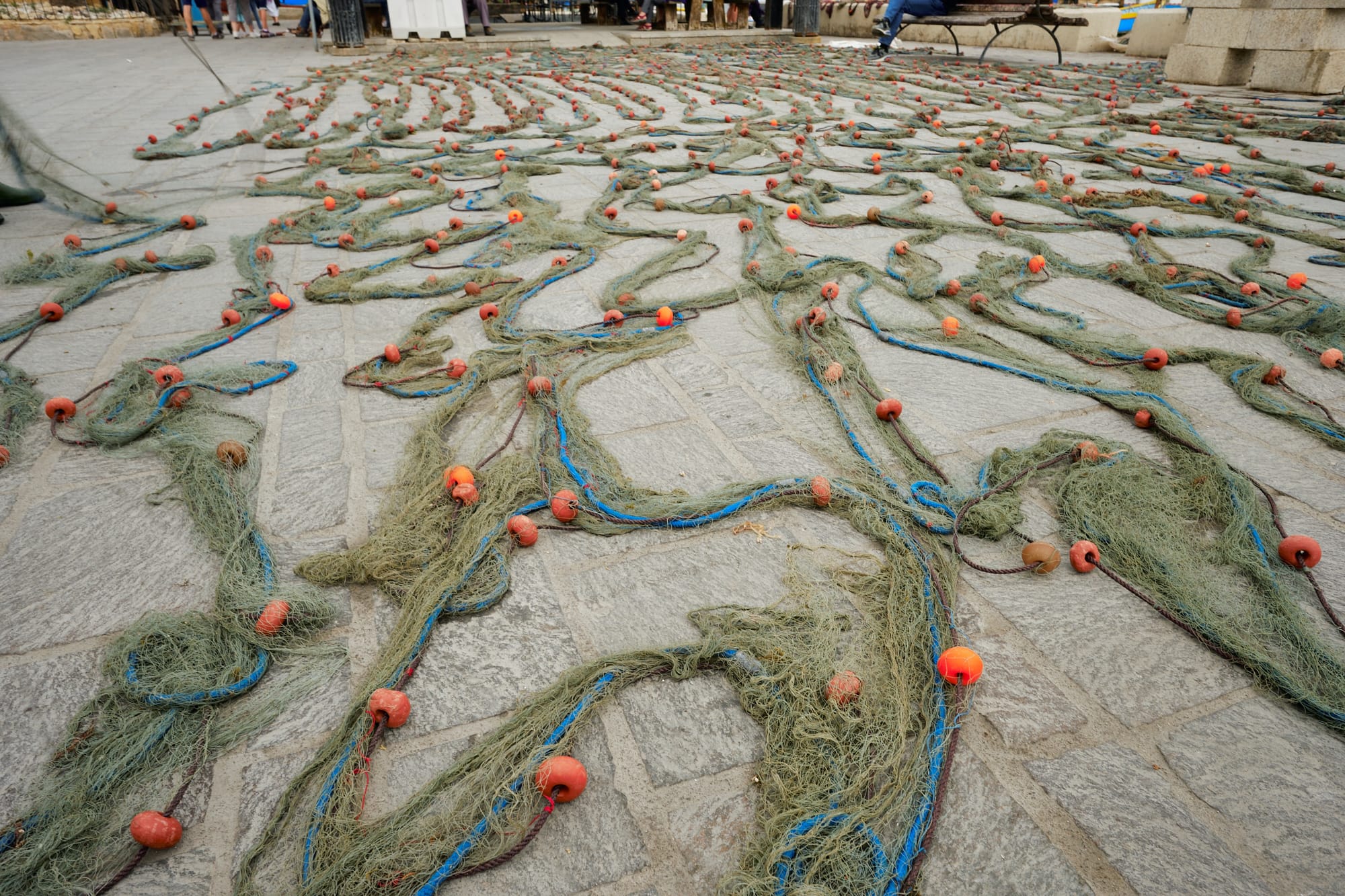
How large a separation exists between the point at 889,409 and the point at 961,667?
3.91 feet

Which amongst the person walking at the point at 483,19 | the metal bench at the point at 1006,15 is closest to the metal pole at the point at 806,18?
the metal bench at the point at 1006,15

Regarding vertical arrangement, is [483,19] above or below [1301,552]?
above

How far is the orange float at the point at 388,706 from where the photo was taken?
1.59m

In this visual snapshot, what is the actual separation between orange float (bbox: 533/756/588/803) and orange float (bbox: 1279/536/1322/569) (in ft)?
6.71

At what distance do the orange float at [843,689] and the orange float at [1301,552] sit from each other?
1390 millimetres

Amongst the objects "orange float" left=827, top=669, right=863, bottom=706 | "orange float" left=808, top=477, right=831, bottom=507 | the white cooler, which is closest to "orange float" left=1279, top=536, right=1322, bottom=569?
"orange float" left=808, top=477, right=831, bottom=507

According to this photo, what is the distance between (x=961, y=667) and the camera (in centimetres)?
165

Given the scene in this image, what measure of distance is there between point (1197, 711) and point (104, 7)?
31678 mm

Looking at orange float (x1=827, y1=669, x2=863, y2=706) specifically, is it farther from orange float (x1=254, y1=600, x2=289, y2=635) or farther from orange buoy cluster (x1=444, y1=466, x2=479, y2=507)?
orange float (x1=254, y1=600, x2=289, y2=635)

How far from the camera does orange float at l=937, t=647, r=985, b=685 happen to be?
1.65 meters

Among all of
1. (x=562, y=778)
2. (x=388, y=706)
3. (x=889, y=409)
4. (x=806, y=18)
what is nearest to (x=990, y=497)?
(x=889, y=409)

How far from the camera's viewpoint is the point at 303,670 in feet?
5.81

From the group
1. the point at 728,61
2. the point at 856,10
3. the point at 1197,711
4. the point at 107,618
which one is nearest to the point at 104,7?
the point at 728,61

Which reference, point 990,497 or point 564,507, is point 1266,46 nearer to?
point 990,497
